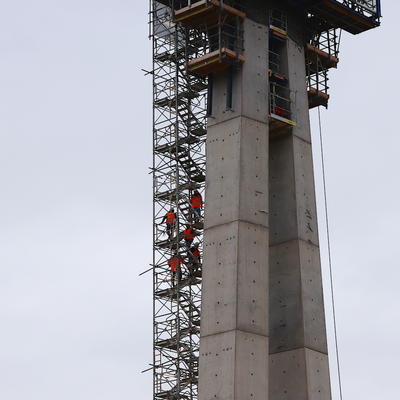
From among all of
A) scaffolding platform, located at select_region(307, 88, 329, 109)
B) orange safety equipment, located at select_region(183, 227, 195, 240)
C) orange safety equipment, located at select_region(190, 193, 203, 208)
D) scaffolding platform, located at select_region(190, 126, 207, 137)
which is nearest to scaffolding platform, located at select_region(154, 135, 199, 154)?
scaffolding platform, located at select_region(190, 126, 207, 137)

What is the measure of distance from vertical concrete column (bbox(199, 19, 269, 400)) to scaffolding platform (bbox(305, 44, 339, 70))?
3589 mm

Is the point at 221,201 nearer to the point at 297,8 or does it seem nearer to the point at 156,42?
the point at 297,8

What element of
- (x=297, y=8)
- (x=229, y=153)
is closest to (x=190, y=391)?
(x=229, y=153)

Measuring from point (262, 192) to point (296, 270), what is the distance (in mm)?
3354

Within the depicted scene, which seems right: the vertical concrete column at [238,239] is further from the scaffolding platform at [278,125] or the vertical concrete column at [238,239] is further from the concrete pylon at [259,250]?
the scaffolding platform at [278,125]

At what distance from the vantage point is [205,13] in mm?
47094

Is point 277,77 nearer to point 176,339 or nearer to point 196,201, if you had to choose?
point 196,201

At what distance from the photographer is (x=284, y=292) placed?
46938mm

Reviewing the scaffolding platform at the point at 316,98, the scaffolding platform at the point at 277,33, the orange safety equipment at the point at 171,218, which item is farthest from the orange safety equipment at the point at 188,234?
the scaffolding platform at the point at 277,33

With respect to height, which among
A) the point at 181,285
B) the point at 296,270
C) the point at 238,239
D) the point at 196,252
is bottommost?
the point at 296,270

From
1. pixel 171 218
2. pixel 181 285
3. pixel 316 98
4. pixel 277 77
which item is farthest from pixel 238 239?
pixel 171 218

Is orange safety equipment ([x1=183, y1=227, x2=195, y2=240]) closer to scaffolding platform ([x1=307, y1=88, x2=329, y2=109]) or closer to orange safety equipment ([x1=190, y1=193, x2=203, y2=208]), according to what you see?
orange safety equipment ([x1=190, y1=193, x2=203, y2=208])

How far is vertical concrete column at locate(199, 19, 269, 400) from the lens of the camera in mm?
43125

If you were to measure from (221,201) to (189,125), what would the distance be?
12.9 metres
